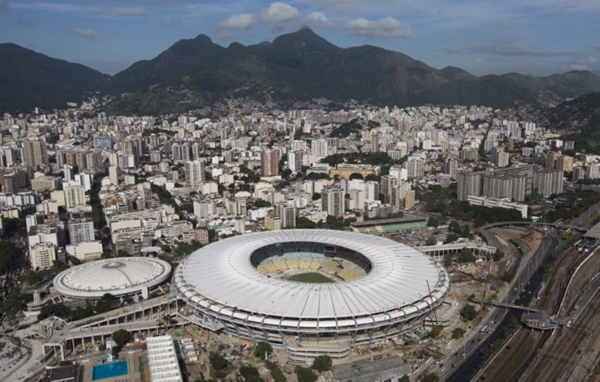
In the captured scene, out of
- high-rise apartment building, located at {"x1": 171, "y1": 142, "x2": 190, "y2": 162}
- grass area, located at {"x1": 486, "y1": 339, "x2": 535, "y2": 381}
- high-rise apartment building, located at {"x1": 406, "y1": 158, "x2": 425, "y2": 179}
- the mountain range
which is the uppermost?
the mountain range

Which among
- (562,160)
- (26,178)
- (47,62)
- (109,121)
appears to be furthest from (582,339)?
(47,62)

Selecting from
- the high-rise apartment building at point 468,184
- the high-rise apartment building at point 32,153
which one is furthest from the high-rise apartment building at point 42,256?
the high-rise apartment building at point 32,153

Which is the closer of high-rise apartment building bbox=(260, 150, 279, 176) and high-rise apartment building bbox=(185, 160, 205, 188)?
high-rise apartment building bbox=(185, 160, 205, 188)

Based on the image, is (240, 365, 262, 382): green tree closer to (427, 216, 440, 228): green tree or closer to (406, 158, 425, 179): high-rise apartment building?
(427, 216, 440, 228): green tree

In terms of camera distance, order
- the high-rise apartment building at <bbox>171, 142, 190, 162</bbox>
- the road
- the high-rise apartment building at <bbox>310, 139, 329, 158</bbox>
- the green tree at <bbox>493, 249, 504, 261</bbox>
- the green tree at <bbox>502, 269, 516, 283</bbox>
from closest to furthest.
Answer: the road, the green tree at <bbox>502, 269, 516, 283</bbox>, the green tree at <bbox>493, 249, 504, 261</bbox>, the high-rise apartment building at <bbox>171, 142, 190, 162</bbox>, the high-rise apartment building at <bbox>310, 139, 329, 158</bbox>

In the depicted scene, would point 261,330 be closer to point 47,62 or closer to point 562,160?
point 562,160

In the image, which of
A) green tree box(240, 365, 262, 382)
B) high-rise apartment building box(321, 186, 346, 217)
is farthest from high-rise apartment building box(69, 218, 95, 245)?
green tree box(240, 365, 262, 382)
